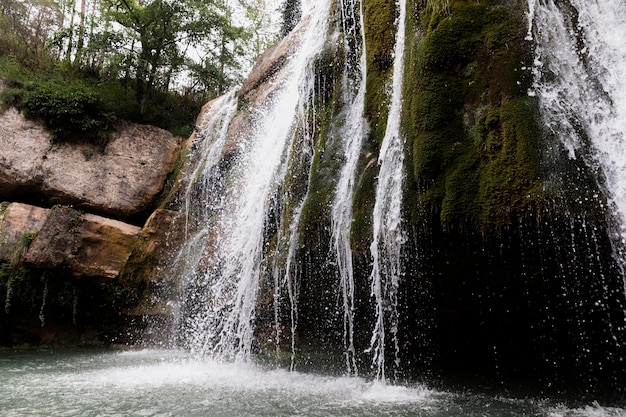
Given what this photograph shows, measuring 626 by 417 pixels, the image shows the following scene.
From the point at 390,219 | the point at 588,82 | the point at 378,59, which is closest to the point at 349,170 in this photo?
the point at 390,219

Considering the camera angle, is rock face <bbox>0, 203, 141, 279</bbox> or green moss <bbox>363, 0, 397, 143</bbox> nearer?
green moss <bbox>363, 0, 397, 143</bbox>

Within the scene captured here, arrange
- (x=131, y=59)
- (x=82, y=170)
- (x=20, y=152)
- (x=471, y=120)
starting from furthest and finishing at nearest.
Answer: (x=131, y=59), (x=82, y=170), (x=20, y=152), (x=471, y=120)

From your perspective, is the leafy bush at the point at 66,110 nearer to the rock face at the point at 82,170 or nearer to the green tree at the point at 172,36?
the rock face at the point at 82,170

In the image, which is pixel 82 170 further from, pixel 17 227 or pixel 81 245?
pixel 81 245

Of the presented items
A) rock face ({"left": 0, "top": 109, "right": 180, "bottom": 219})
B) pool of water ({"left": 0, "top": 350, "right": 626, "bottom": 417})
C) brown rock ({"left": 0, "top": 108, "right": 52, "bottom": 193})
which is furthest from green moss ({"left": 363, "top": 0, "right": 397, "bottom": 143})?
brown rock ({"left": 0, "top": 108, "right": 52, "bottom": 193})

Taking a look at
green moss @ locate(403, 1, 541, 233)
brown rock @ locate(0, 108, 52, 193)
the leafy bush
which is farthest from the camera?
the leafy bush

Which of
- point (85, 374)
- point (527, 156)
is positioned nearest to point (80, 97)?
point (85, 374)

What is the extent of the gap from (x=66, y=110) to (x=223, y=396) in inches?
381

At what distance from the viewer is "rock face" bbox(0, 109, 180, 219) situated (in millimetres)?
10320

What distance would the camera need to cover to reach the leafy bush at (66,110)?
10.9 meters

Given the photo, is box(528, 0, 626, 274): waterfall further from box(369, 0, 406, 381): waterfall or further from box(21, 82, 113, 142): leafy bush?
box(21, 82, 113, 142): leafy bush

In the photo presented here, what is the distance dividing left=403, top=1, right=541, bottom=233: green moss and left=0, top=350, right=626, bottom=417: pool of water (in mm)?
1916

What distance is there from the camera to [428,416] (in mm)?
3844

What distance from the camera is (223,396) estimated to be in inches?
180
